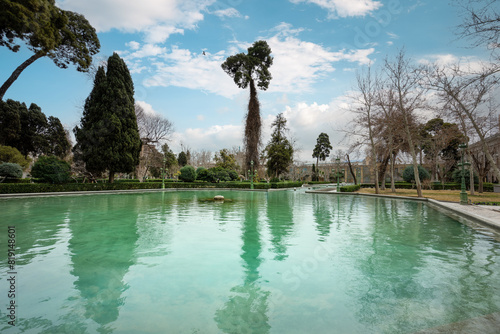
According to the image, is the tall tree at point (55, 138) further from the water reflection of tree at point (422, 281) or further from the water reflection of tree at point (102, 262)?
the water reflection of tree at point (422, 281)

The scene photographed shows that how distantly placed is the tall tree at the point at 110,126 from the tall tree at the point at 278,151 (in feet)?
75.1

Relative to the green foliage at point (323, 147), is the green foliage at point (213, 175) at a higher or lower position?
lower

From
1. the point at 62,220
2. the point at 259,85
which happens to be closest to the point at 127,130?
the point at 259,85

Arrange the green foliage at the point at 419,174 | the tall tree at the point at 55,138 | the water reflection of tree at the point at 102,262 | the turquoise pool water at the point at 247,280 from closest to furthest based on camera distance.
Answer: the turquoise pool water at the point at 247,280
the water reflection of tree at the point at 102,262
the green foliage at the point at 419,174
the tall tree at the point at 55,138

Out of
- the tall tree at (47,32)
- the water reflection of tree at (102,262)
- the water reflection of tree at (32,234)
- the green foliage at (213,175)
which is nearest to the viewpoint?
the water reflection of tree at (102,262)

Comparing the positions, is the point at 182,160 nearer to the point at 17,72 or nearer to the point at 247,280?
the point at 17,72

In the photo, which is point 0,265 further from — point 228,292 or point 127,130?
point 127,130

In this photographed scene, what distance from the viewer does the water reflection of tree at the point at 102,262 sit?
318cm

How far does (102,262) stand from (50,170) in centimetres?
2373

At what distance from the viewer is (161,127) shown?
121 ft

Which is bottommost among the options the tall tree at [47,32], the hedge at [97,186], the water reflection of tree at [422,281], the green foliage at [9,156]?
the water reflection of tree at [422,281]

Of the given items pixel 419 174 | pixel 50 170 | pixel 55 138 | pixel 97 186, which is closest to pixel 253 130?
pixel 97 186

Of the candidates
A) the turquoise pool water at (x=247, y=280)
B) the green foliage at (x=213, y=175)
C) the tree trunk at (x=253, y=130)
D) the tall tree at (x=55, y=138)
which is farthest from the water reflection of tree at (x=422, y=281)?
the tall tree at (x=55, y=138)

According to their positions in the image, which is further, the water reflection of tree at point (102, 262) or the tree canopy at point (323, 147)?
the tree canopy at point (323, 147)
